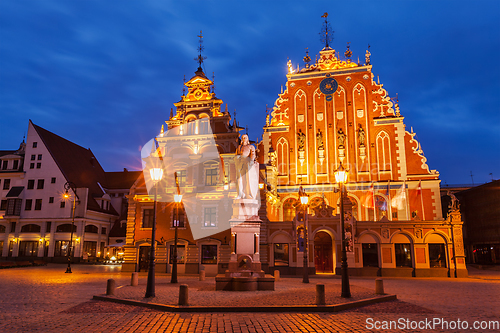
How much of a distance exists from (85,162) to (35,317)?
52176 mm

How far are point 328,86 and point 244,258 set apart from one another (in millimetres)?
28344

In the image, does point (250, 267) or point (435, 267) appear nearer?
point (250, 267)

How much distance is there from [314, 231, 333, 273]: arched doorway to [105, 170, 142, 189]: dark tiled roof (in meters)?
37.3

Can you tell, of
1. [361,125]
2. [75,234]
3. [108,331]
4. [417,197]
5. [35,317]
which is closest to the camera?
[108,331]

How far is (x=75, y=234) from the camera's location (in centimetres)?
4834

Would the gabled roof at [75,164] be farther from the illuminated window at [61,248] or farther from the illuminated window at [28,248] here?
the illuminated window at [28,248]

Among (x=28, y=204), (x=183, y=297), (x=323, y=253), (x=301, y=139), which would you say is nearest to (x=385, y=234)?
(x=323, y=253)

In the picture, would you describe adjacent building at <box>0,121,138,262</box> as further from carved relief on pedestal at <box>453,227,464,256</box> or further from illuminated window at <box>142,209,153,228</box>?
carved relief on pedestal at <box>453,227,464,256</box>

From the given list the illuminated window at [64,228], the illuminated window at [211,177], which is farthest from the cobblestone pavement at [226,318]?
the illuminated window at [64,228]

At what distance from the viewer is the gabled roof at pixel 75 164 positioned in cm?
5070

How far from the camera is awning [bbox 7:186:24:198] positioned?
49.2 metres

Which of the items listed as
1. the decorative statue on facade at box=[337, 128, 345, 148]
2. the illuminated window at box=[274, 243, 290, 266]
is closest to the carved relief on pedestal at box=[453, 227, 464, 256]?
the decorative statue on facade at box=[337, 128, 345, 148]

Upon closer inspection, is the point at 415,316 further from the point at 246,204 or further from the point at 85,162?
the point at 85,162

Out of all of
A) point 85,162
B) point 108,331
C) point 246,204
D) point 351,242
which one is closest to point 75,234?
point 85,162
